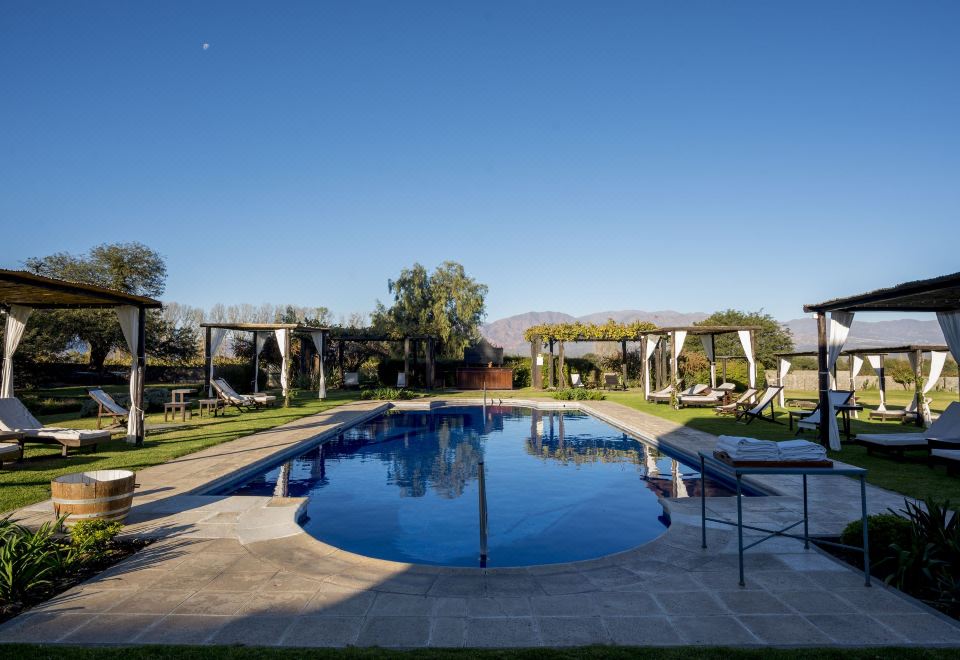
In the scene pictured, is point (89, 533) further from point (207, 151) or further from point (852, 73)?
point (852, 73)

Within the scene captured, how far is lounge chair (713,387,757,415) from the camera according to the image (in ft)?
44.8

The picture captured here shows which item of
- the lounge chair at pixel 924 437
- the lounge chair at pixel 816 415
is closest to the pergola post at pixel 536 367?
the lounge chair at pixel 816 415

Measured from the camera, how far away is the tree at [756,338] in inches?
1217

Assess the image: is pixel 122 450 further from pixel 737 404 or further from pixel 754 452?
pixel 737 404

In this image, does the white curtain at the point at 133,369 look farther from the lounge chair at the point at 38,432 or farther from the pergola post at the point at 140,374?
the lounge chair at the point at 38,432

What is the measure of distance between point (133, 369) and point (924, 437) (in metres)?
12.9

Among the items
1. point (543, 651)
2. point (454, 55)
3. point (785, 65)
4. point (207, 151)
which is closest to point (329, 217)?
point (207, 151)

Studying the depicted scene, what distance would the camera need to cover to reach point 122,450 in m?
8.96

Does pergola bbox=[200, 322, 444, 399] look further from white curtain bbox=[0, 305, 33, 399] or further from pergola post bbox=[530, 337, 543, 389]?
white curtain bbox=[0, 305, 33, 399]

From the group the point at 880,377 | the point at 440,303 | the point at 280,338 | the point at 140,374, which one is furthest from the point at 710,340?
the point at 140,374

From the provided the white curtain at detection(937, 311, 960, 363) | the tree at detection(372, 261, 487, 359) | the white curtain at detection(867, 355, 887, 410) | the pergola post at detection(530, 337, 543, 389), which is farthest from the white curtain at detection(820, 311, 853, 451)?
the tree at detection(372, 261, 487, 359)

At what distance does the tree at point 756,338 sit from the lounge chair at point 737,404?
16363 mm

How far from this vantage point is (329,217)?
23984 millimetres

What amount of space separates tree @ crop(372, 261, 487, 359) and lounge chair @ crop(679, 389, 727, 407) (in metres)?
13.4
